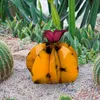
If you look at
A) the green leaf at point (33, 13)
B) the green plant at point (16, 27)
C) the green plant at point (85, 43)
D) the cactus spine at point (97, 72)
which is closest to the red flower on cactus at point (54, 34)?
the cactus spine at point (97, 72)

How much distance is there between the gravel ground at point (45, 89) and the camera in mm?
3197

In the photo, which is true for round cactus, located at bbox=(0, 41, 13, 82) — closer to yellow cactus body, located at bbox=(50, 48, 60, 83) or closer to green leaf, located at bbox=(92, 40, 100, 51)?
yellow cactus body, located at bbox=(50, 48, 60, 83)

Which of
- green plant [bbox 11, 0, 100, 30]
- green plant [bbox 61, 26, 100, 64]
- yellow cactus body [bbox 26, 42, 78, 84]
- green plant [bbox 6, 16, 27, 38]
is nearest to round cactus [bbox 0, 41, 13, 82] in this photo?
yellow cactus body [bbox 26, 42, 78, 84]

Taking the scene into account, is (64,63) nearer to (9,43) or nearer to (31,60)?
(31,60)

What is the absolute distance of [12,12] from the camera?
20.3 ft

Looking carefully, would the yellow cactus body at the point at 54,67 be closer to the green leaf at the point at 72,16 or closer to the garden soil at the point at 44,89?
the garden soil at the point at 44,89

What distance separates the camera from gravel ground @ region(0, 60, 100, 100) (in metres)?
3.20

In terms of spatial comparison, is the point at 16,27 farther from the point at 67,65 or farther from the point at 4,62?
the point at 67,65

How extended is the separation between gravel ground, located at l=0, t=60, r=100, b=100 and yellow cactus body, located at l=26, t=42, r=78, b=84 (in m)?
0.06

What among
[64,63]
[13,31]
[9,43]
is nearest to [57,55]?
[64,63]

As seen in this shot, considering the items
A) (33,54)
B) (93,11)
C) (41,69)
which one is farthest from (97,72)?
(93,11)

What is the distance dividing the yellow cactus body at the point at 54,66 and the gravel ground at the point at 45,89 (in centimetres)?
6

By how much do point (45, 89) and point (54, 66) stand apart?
0.66 ft

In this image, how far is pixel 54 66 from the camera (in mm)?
3273
